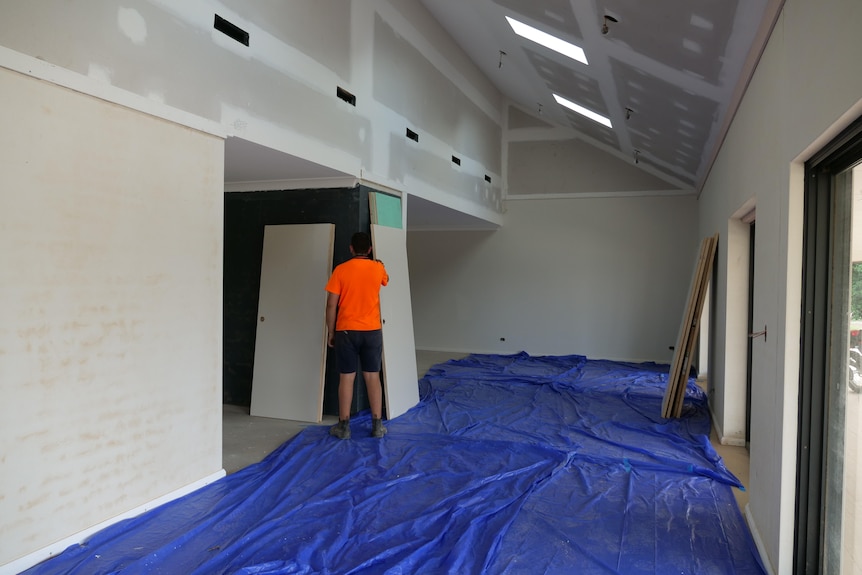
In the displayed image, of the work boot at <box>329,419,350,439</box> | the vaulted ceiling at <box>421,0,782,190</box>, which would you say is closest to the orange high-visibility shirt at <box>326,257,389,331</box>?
the work boot at <box>329,419,350,439</box>

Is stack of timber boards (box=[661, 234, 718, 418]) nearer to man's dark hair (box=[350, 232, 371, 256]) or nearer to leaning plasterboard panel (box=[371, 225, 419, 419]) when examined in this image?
leaning plasterboard panel (box=[371, 225, 419, 419])

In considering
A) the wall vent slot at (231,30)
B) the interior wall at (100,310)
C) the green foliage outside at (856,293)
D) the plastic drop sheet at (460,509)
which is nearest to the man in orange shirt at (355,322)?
the plastic drop sheet at (460,509)

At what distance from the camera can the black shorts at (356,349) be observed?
4070 millimetres

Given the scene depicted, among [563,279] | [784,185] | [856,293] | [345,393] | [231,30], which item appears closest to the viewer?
[856,293]

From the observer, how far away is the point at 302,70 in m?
3.71

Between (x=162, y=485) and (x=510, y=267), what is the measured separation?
649 centimetres

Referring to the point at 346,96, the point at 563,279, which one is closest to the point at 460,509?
the point at 346,96

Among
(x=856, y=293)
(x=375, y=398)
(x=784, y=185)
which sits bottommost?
(x=375, y=398)

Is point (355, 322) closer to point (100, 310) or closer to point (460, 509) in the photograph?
point (460, 509)

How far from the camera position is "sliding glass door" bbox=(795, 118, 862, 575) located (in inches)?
70.9

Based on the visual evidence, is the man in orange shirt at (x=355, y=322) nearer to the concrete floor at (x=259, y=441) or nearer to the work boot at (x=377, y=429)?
the work boot at (x=377, y=429)

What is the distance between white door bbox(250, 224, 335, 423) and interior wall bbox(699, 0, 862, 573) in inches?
124

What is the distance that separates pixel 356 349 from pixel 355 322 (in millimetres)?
230

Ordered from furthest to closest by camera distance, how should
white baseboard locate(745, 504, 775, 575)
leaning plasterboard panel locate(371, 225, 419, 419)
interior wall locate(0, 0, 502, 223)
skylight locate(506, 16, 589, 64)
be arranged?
leaning plasterboard panel locate(371, 225, 419, 419) < skylight locate(506, 16, 589, 64) < interior wall locate(0, 0, 502, 223) < white baseboard locate(745, 504, 775, 575)
